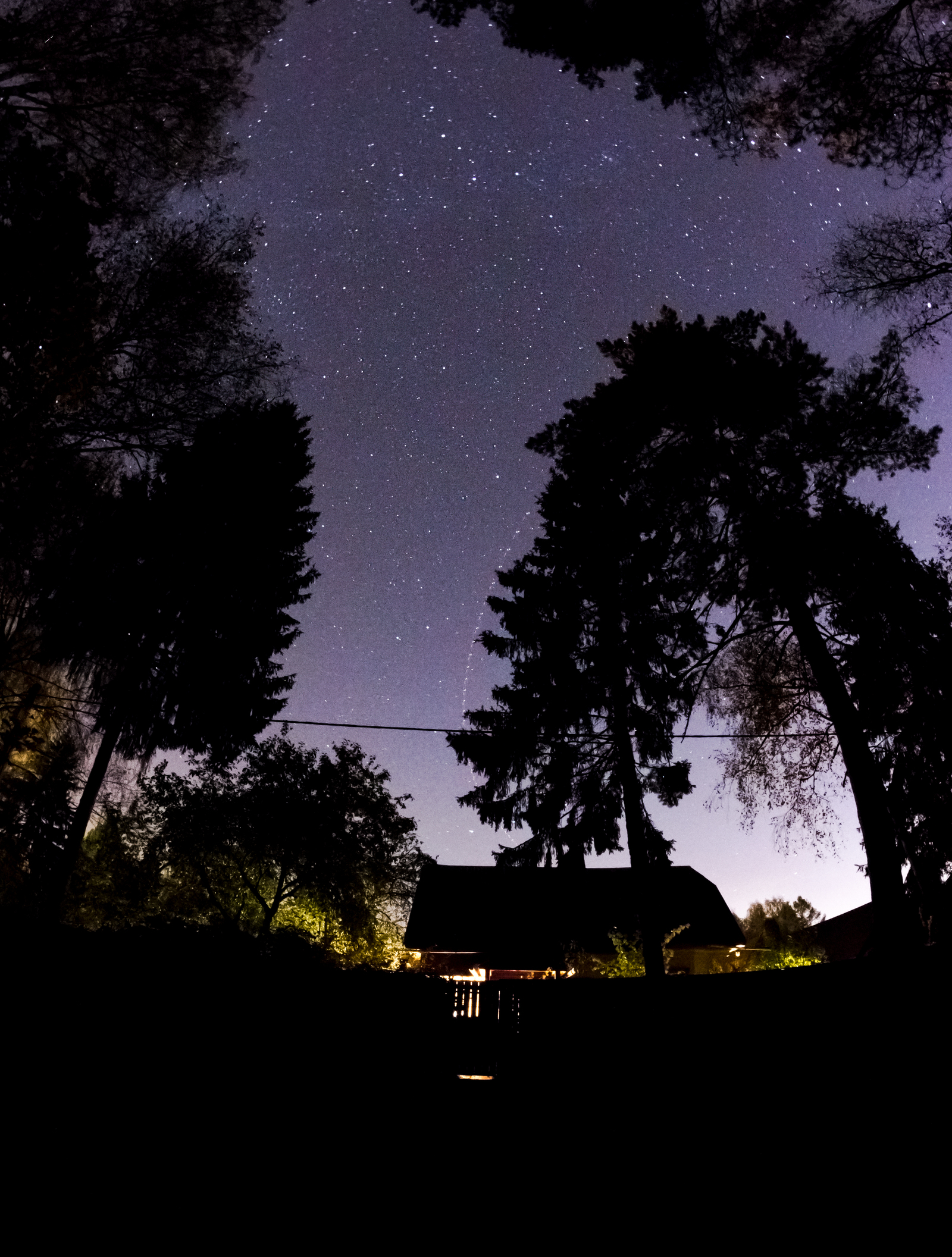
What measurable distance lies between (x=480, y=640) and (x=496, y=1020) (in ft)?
33.4

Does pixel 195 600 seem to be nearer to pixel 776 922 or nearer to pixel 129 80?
pixel 129 80

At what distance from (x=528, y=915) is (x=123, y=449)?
83.7ft

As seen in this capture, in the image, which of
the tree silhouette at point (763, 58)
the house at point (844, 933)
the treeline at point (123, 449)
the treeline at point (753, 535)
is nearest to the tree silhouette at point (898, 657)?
the treeline at point (753, 535)

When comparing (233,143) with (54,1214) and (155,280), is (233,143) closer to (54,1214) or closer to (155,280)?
(155,280)

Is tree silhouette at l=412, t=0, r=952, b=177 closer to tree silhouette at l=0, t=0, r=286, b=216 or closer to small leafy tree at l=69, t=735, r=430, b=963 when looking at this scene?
tree silhouette at l=0, t=0, r=286, b=216

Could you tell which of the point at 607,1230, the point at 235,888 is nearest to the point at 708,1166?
the point at 607,1230

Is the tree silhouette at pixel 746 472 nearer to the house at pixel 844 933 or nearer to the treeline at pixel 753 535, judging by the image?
the treeline at pixel 753 535

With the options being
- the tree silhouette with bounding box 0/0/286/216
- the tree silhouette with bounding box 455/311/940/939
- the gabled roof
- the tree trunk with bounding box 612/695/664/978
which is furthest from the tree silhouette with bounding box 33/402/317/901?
the gabled roof

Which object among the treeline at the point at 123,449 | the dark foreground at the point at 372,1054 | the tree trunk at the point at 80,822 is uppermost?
the treeline at the point at 123,449

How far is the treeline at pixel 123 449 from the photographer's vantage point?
26.0ft

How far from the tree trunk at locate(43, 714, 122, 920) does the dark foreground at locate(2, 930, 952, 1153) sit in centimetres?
661

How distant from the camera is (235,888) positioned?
2523 centimetres

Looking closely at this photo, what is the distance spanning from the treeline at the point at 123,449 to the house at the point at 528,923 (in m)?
10.7

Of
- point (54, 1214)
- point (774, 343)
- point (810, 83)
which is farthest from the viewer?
point (774, 343)
